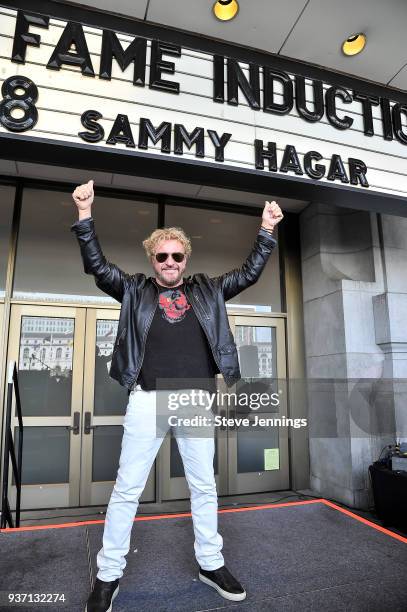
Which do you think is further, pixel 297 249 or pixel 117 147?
pixel 297 249

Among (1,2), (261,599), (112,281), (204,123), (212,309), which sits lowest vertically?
(261,599)

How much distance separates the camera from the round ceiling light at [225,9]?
280 cm

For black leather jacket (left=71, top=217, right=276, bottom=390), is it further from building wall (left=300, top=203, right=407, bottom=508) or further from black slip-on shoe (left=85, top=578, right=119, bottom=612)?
building wall (left=300, top=203, right=407, bottom=508)

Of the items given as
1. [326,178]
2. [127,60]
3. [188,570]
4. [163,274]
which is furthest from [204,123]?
[188,570]

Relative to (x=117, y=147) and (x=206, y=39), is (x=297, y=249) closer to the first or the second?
(x=206, y=39)

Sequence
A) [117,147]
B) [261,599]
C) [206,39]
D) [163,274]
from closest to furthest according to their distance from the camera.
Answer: [261,599], [163,274], [117,147], [206,39]

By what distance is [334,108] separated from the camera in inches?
128

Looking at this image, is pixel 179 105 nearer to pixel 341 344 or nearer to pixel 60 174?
pixel 60 174

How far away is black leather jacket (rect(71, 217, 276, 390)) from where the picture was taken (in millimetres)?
1869

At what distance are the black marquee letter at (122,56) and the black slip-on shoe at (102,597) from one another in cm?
283

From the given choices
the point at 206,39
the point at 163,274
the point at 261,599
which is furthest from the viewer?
the point at 206,39

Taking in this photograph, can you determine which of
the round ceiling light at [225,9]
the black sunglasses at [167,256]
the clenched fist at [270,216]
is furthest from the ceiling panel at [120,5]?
the black sunglasses at [167,256]

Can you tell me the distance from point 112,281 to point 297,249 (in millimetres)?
3840

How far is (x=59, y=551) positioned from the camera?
233 cm
